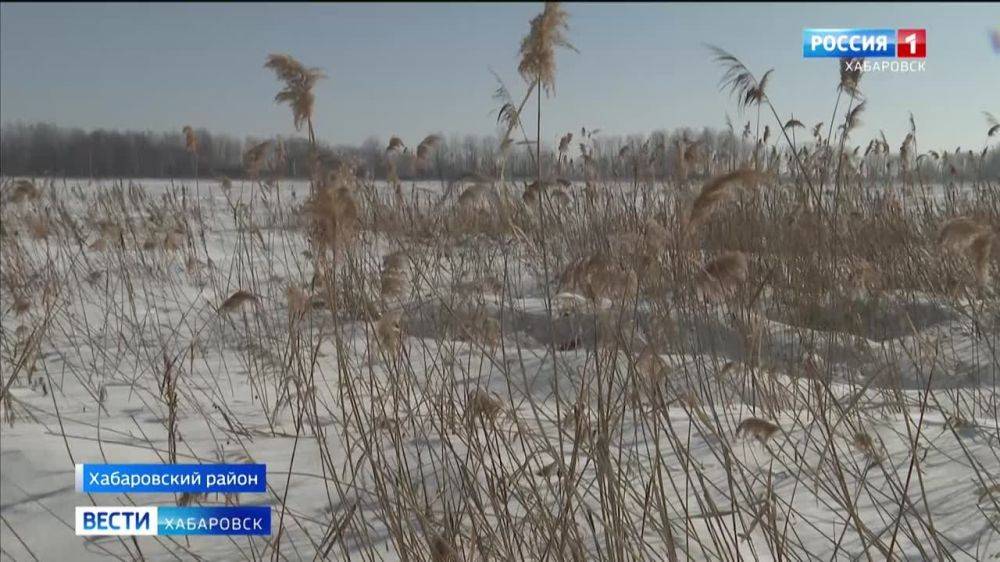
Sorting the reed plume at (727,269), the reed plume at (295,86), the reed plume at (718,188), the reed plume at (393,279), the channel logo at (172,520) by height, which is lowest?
the channel logo at (172,520)

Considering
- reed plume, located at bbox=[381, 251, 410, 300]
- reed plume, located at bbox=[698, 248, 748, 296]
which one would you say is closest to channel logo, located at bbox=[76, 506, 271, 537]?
reed plume, located at bbox=[381, 251, 410, 300]

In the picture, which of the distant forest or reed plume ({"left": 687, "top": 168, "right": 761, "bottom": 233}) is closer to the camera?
reed plume ({"left": 687, "top": 168, "right": 761, "bottom": 233})

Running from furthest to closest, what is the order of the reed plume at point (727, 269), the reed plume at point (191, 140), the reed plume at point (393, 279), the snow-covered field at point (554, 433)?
the reed plume at point (191, 140)
the reed plume at point (393, 279)
the snow-covered field at point (554, 433)
the reed plume at point (727, 269)

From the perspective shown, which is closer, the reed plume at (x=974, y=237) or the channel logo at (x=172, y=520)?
the reed plume at (x=974, y=237)

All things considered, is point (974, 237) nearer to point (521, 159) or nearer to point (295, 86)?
point (295, 86)

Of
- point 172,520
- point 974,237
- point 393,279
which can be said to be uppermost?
point 974,237

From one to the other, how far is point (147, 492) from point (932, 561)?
1692 millimetres

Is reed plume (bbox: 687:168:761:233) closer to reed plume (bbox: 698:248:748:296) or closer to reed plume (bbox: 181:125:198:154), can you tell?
reed plume (bbox: 698:248:748:296)

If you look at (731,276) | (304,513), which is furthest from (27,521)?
(731,276)

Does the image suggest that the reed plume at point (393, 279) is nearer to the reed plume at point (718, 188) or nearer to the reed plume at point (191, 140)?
the reed plume at point (718, 188)

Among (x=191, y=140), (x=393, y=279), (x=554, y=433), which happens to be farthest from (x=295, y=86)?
(x=191, y=140)

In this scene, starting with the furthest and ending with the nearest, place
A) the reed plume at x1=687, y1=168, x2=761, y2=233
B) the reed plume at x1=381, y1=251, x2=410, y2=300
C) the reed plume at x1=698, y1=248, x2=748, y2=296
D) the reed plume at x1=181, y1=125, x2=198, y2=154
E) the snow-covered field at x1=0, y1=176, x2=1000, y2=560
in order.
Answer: the reed plume at x1=181, y1=125, x2=198, y2=154, the reed plume at x1=381, y1=251, x2=410, y2=300, the snow-covered field at x1=0, y1=176, x2=1000, y2=560, the reed plume at x1=698, y1=248, x2=748, y2=296, the reed plume at x1=687, y1=168, x2=761, y2=233

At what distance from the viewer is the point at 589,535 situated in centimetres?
173

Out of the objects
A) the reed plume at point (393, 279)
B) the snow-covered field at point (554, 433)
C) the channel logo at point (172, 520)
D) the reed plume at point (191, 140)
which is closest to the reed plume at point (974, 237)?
the snow-covered field at point (554, 433)
